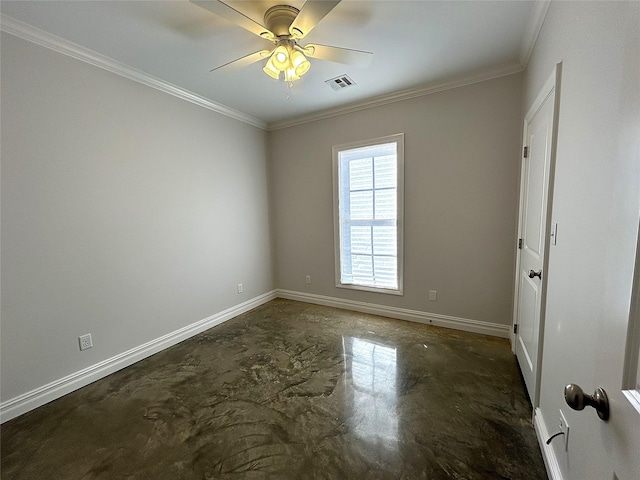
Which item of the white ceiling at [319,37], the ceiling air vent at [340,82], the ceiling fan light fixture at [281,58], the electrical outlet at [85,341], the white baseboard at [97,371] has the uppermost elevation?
the white ceiling at [319,37]

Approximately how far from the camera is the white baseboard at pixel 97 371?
192 cm

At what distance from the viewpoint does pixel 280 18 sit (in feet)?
5.71

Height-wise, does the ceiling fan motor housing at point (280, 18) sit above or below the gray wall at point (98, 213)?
above

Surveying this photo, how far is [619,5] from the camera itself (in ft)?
2.82

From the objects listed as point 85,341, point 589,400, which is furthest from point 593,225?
point 85,341

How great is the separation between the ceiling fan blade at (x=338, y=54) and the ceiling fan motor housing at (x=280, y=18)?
0.56ft

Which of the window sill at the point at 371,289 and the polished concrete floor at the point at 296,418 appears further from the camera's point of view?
the window sill at the point at 371,289

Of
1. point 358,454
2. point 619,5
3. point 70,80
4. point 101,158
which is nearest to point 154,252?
point 101,158

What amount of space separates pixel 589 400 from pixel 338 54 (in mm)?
2140

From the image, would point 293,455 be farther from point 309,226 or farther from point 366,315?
point 309,226

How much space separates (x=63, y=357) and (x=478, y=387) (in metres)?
3.21

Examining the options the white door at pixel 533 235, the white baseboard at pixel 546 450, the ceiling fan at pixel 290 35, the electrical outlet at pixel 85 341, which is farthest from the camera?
the electrical outlet at pixel 85 341

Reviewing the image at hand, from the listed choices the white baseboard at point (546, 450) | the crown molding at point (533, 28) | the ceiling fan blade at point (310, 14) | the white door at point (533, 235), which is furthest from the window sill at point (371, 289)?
the ceiling fan blade at point (310, 14)

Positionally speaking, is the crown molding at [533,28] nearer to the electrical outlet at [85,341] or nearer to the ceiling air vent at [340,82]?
the ceiling air vent at [340,82]
